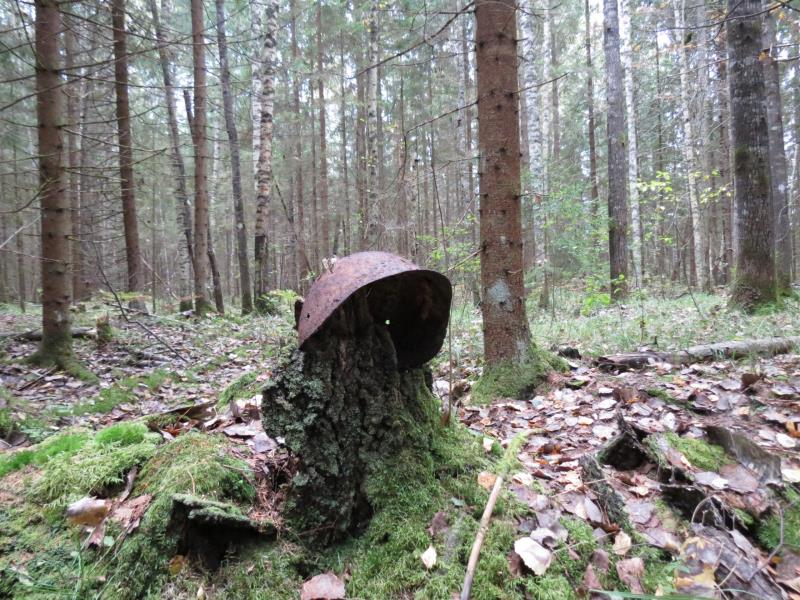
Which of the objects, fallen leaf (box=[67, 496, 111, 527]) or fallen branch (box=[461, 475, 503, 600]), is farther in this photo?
fallen leaf (box=[67, 496, 111, 527])

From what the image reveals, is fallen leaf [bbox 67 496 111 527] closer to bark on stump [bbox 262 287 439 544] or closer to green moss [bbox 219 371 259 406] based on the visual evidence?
bark on stump [bbox 262 287 439 544]

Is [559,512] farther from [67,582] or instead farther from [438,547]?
[67,582]

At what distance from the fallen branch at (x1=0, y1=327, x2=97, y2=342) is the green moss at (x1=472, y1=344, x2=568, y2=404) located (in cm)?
667

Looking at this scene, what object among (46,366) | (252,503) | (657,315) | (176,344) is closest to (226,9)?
(176,344)

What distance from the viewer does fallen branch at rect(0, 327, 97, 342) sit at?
21.9 feet

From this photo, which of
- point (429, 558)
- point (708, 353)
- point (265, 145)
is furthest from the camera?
point (265, 145)

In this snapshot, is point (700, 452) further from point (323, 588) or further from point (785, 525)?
point (323, 588)

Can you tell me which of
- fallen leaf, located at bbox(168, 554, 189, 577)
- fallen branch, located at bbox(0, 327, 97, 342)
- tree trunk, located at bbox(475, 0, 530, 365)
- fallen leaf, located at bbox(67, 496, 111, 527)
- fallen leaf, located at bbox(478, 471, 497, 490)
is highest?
tree trunk, located at bbox(475, 0, 530, 365)

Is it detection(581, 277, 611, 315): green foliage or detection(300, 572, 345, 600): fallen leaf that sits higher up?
detection(581, 277, 611, 315): green foliage

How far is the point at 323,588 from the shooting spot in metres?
1.47

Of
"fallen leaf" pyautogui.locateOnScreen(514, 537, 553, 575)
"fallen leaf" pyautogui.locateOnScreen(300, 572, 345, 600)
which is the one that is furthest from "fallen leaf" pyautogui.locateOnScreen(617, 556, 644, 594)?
"fallen leaf" pyautogui.locateOnScreen(300, 572, 345, 600)

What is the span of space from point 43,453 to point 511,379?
10.6 feet

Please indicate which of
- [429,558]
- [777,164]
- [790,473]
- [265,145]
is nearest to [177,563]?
[429,558]

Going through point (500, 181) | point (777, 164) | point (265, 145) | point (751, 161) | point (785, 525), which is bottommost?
point (785, 525)
